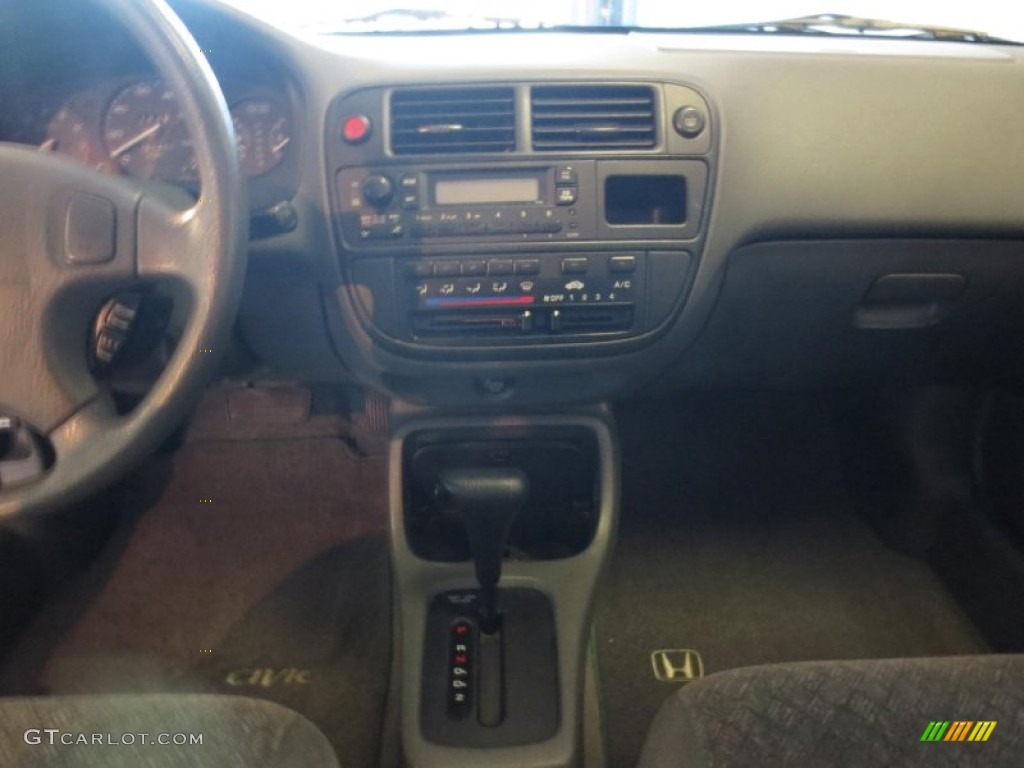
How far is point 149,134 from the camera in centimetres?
98

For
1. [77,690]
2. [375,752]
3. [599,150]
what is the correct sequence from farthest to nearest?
[77,690]
[375,752]
[599,150]

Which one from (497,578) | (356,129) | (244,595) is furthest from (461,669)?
(356,129)

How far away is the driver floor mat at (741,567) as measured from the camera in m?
1.33

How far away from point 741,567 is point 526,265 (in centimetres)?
72

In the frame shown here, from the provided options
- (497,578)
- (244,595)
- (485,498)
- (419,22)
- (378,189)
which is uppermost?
(419,22)

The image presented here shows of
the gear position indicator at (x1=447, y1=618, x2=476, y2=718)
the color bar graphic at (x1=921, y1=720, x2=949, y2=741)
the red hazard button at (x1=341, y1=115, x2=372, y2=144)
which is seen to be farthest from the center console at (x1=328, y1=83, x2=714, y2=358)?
the color bar graphic at (x1=921, y1=720, x2=949, y2=741)

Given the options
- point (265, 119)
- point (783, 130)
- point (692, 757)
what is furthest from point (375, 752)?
point (783, 130)

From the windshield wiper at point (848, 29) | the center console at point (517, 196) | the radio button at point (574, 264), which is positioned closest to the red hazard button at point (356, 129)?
the center console at point (517, 196)

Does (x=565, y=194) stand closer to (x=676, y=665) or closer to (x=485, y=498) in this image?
(x=485, y=498)

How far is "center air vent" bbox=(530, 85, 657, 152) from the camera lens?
99 cm

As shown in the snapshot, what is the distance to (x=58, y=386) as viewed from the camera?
28.7 inches

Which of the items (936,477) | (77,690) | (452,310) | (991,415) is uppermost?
(452,310)

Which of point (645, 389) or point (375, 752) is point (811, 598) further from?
point (375, 752)

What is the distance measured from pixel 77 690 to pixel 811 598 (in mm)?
1093
